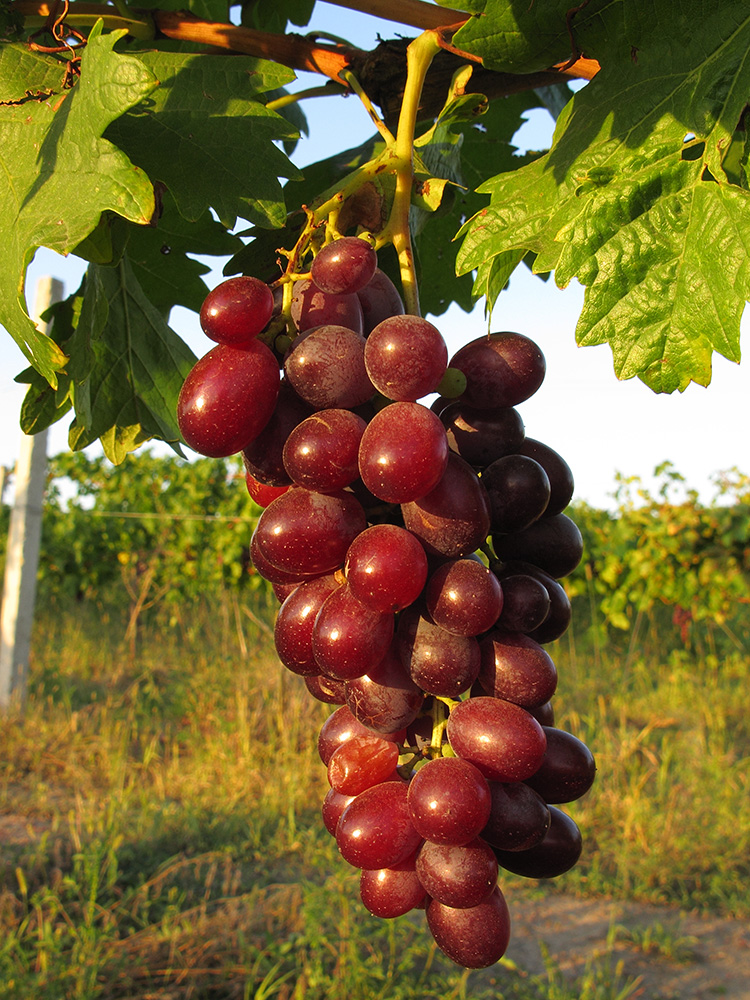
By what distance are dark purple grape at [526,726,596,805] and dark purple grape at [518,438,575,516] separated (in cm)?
23

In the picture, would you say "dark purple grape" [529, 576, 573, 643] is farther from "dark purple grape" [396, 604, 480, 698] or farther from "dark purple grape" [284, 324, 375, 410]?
"dark purple grape" [284, 324, 375, 410]

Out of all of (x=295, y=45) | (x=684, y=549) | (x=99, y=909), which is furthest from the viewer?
(x=684, y=549)

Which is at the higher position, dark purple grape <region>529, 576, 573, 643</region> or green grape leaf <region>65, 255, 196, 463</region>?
green grape leaf <region>65, 255, 196, 463</region>

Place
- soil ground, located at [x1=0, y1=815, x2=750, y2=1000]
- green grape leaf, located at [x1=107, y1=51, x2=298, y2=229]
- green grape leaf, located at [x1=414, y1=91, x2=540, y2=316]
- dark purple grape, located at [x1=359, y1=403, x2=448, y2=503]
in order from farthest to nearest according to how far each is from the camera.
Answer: soil ground, located at [x1=0, y1=815, x2=750, y2=1000], green grape leaf, located at [x1=414, y1=91, x2=540, y2=316], green grape leaf, located at [x1=107, y1=51, x2=298, y2=229], dark purple grape, located at [x1=359, y1=403, x2=448, y2=503]

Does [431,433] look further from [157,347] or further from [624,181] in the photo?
[157,347]

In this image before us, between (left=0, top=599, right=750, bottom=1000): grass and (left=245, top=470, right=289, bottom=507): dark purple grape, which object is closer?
(left=245, top=470, right=289, bottom=507): dark purple grape

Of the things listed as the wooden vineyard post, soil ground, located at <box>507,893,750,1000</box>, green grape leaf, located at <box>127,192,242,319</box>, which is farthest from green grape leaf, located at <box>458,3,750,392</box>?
the wooden vineyard post

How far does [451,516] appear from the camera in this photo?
73 cm

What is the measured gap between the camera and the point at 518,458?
0.80 metres

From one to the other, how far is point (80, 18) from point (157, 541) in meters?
8.29

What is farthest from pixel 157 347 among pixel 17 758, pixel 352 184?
pixel 17 758

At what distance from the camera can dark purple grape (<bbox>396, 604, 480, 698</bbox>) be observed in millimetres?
732

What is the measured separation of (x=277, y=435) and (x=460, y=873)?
1.39 ft

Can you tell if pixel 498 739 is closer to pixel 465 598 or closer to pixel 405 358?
pixel 465 598
